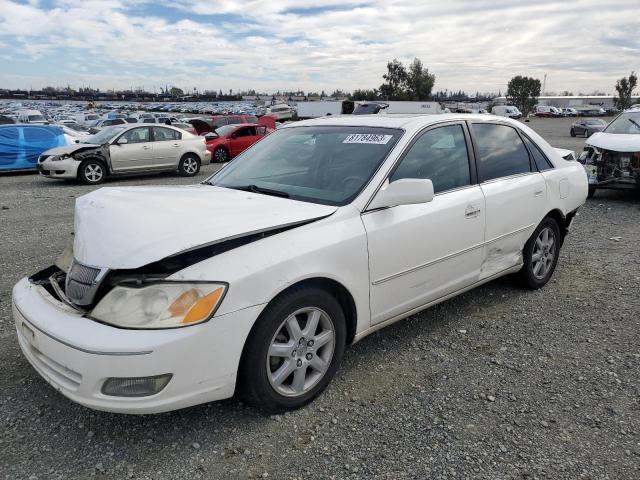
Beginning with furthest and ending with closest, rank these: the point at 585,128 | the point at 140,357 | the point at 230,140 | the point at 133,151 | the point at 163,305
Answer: the point at 585,128 < the point at 230,140 < the point at 133,151 < the point at 163,305 < the point at 140,357

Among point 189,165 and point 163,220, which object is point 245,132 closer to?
point 189,165

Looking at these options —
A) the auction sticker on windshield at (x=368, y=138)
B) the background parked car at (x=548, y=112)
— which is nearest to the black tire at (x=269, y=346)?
the auction sticker on windshield at (x=368, y=138)

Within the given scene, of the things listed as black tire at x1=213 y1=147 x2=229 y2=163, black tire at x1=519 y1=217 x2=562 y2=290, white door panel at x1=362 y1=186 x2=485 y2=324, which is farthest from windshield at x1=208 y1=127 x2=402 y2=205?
black tire at x1=213 y1=147 x2=229 y2=163

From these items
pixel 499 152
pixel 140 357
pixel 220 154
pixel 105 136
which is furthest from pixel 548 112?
pixel 140 357

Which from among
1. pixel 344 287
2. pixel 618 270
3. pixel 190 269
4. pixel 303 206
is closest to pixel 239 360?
pixel 190 269

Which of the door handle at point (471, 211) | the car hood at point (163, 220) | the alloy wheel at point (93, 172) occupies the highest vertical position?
the car hood at point (163, 220)

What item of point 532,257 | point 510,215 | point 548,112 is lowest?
point 532,257

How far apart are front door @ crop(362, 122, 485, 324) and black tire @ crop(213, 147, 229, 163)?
50.4 ft

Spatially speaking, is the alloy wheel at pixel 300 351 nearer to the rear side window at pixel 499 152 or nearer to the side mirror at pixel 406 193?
the side mirror at pixel 406 193

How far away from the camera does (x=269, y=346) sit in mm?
2684

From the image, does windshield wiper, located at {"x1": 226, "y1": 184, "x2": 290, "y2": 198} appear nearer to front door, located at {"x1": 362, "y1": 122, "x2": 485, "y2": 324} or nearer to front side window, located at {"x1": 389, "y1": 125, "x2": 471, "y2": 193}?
front door, located at {"x1": 362, "y1": 122, "x2": 485, "y2": 324}

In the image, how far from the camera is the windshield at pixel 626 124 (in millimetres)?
9531

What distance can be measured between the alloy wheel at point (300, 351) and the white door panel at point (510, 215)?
1.66m

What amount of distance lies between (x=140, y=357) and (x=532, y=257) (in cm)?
359
